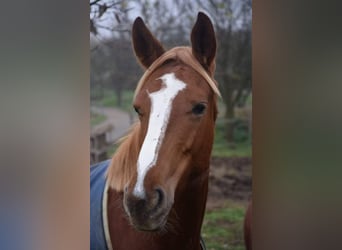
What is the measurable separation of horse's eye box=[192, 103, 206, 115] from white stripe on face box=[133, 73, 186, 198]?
0.08 metres

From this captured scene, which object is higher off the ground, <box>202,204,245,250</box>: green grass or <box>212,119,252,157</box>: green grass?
<box>212,119,252,157</box>: green grass

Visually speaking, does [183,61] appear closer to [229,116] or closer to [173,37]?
[173,37]

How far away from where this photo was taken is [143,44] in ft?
5.38

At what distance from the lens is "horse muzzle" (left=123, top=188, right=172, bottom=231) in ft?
→ 4.98

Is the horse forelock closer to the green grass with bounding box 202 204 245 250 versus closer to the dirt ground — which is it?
the dirt ground

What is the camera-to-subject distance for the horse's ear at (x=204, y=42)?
1.61 meters

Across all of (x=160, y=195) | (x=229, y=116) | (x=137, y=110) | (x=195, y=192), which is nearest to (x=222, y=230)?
(x=195, y=192)

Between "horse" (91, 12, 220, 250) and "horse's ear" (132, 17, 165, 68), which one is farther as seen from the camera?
"horse's ear" (132, 17, 165, 68)

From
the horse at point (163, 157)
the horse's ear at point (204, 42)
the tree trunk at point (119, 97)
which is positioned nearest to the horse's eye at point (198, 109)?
the horse at point (163, 157)

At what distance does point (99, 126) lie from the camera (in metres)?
1.66

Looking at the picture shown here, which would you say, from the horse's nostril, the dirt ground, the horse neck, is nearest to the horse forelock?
the horse neck
